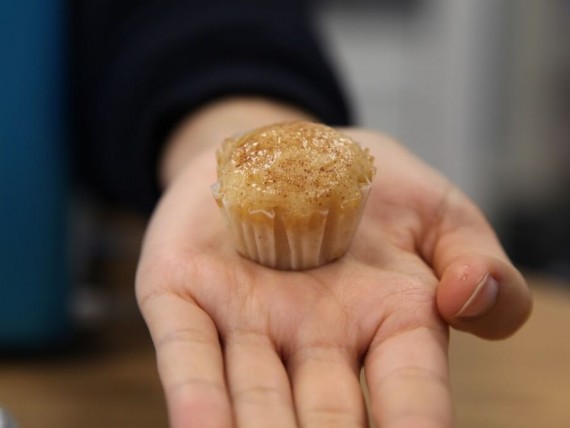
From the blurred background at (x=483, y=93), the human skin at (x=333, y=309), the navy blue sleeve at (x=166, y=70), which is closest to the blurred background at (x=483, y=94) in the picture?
the blurred background at (x=483, y=93)

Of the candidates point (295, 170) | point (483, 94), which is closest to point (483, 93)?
point (483, 94)

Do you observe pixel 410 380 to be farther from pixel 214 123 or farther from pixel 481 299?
pixel 214 123

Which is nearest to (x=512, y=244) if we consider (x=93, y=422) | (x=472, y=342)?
(x=472, y=342)

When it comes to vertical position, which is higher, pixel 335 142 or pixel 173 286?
pixel 335 142

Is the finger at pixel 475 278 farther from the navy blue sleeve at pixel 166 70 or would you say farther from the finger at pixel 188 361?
the navy blue sleeve at pixel 166 70

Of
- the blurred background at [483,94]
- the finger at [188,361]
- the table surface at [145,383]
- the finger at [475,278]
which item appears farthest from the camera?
the blurred background at [483,94]

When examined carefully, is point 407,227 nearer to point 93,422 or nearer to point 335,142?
point 335,142
